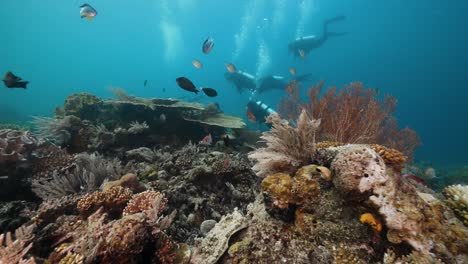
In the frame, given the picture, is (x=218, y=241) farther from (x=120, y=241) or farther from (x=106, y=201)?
(x=106, y=201)

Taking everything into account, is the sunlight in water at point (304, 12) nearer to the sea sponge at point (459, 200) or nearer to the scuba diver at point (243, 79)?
the scuba diver at point (243, 79)

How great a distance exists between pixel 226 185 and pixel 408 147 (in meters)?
8.80

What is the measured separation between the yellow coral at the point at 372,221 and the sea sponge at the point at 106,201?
3087 mm

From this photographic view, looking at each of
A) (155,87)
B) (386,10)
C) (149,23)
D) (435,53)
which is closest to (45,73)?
(155,87)

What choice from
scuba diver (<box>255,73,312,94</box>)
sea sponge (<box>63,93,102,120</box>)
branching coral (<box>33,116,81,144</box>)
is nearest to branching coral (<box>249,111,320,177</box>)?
branching coral (<box>33,116,81,144</box>)

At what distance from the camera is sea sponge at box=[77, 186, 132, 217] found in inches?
126

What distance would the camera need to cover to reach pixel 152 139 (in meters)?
7.52

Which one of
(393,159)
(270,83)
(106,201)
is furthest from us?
(270,83)

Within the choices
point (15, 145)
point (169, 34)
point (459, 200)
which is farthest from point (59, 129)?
point (169, 34)

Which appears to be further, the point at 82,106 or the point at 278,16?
the point at 278,16

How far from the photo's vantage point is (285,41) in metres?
112

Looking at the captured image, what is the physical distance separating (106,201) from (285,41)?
395 feet

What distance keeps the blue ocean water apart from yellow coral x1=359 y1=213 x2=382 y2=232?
2698 inches

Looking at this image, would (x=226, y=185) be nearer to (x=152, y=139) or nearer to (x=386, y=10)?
(x=152, y=139)
